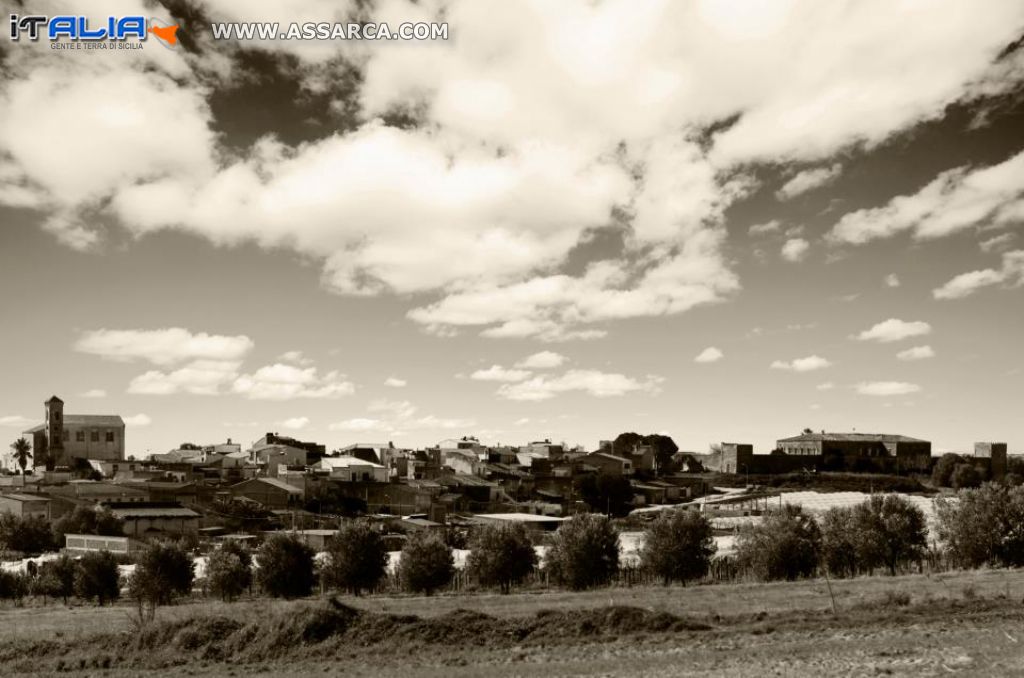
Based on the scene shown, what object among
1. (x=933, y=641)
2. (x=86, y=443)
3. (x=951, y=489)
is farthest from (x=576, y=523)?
(x=86, y=443)

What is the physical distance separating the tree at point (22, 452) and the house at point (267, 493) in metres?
61.7

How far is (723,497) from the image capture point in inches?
5177

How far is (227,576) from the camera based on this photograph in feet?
180

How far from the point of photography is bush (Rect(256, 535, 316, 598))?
180 ft

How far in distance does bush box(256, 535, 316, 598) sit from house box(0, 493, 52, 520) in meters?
45.3

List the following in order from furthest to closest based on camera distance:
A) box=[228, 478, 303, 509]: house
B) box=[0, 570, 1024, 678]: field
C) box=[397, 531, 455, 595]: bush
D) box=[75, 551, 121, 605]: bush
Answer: box=[228, 478, 303, 509]: house < box=[397, 531, 455, 595]: bush < box=[75, 551, 121, 605]: bush < box=[0, 570, 1024, 678]: field

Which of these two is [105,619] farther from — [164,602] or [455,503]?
[455,503]

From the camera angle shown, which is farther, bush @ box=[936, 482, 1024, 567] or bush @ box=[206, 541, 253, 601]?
bush @ box=[936, 482, 1024, 567]

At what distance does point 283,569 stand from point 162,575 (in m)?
7.02

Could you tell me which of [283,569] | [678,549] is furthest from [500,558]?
[283,569]

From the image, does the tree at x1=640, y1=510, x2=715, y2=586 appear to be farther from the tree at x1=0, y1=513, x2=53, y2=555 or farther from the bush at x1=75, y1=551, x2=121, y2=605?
the tree at x1=0, y1=513, x2=53, y2=555

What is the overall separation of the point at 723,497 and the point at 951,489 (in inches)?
1584

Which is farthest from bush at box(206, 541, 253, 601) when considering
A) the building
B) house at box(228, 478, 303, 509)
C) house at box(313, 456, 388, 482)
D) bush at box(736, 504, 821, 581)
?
the building

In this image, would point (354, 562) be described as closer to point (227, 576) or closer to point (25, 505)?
point (227, 576)
